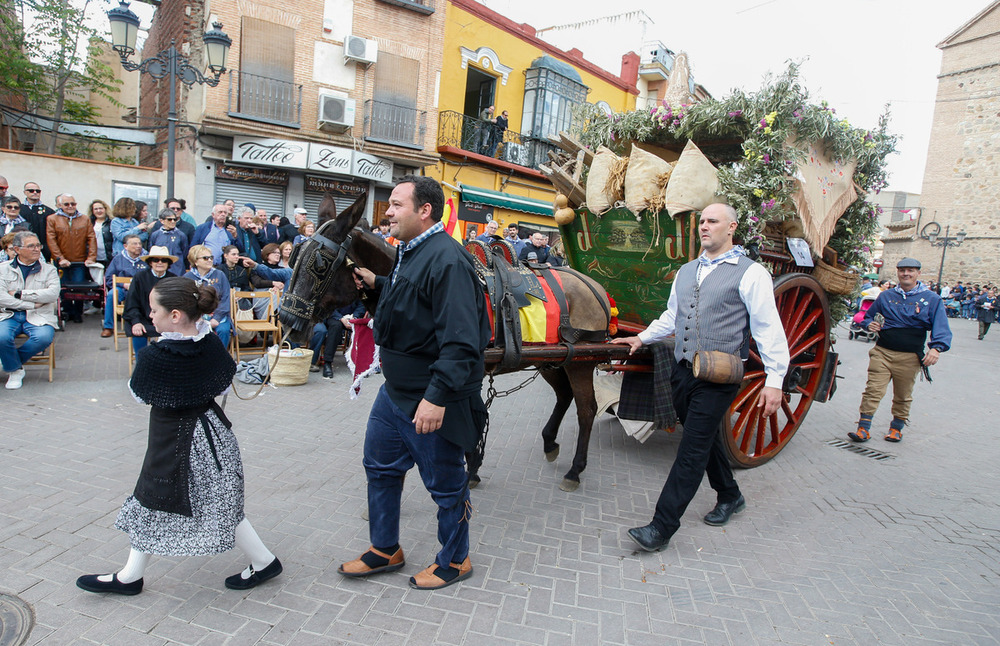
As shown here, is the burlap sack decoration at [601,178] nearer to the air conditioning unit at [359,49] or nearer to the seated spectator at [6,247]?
the seated spectator at [6,247]

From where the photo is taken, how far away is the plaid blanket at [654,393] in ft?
13.7

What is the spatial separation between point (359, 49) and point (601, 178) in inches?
463

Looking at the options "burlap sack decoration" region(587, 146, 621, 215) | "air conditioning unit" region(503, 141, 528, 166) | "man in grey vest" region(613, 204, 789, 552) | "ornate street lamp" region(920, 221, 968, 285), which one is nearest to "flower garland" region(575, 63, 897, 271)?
"burlap sack decoration" region(587, 146, 621, 215)

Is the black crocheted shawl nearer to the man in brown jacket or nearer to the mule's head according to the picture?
the mule's head

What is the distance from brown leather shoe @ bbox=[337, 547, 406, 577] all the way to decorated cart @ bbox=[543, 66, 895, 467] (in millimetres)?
2715

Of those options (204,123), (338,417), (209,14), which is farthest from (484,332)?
(209,14)

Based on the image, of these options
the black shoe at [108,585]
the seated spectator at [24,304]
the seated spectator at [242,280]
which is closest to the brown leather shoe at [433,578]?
the black shoe at [108,585]

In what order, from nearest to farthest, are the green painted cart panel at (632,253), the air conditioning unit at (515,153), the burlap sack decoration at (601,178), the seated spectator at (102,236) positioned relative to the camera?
Result: the green painted cart panel at (632,253) → the burlap sack decoration at (601,178) → the seated spectator at (102,236) → the air conditioning unit at (515,153)

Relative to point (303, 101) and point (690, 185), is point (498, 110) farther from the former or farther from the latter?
point (690, 185)

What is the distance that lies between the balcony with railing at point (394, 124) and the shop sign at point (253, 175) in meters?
2.42

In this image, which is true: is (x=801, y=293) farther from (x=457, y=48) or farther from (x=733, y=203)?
(x=457, y=48)

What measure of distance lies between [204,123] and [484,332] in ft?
41.3

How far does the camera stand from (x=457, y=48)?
16.9 m

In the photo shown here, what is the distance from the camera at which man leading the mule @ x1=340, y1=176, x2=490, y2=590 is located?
101 inches
